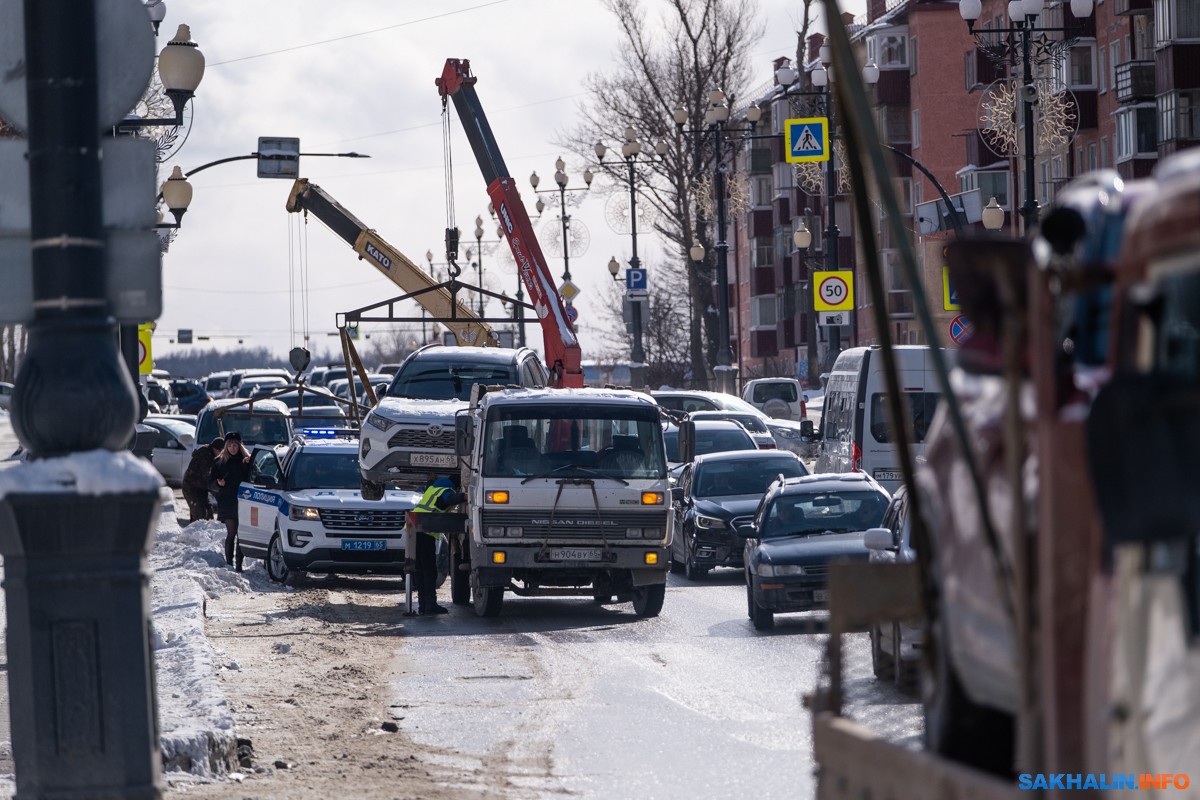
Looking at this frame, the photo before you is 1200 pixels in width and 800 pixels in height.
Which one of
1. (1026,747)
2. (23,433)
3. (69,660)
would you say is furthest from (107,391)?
(1026,747)

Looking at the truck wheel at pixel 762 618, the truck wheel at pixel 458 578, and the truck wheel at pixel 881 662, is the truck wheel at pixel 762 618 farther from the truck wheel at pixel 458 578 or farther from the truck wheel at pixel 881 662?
the truck wheel at pixel 881 662

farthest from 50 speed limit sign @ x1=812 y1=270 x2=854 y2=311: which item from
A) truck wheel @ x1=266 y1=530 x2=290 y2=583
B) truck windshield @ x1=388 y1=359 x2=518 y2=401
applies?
truck wheel @ x1=266 y1=530 x2=290 y2=583

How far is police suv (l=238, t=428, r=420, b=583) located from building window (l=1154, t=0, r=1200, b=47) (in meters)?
35.1

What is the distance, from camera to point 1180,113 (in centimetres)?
5400

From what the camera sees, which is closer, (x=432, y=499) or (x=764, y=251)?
(x=432, y=499)

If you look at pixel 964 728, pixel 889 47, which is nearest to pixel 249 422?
pixel 964 728

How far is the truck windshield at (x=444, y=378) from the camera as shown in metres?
26.2

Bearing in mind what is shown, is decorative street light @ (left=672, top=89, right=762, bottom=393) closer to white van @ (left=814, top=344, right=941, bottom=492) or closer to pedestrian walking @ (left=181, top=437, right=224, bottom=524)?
white van @ (left=814, top=344, right=941, bottom=492)

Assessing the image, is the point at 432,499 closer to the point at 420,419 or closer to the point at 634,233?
the point at 420,419

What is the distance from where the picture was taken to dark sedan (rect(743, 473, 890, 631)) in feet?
61.6

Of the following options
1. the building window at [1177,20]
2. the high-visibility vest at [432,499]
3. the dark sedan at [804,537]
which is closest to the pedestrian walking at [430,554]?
the high-visibility vest at [432,499]

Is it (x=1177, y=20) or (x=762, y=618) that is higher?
(x=1177, y=20)

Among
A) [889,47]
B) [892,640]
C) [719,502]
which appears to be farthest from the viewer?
[889,47]

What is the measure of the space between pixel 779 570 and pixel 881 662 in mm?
5528
